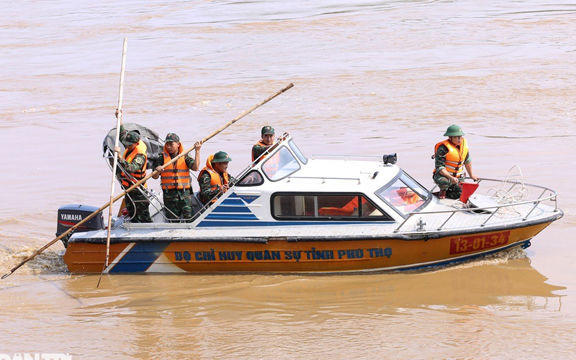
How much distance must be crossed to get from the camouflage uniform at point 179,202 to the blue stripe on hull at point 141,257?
0.44 meters

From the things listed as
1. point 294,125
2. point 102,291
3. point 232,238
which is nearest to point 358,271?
point 232,238

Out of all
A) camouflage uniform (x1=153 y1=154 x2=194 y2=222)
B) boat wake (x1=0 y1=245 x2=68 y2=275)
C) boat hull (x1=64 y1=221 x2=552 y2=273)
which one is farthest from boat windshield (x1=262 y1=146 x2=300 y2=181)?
boat wake (x1=0 y1=245 x2=68 y2=275)

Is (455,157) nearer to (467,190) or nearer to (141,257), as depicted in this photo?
(467,190)

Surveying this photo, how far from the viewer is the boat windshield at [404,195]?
34.6 feet

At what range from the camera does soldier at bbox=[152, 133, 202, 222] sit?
10859 millimetres

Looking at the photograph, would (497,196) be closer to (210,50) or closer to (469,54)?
(469,54)

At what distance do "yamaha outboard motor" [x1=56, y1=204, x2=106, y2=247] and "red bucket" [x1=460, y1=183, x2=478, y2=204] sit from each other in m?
4.92

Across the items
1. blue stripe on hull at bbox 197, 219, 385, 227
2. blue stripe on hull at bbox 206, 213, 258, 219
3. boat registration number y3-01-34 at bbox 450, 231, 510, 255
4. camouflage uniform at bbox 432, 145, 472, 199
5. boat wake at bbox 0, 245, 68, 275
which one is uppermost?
camouflage uniform at bbox 432, 145, 472, 199

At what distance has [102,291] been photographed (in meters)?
10.8

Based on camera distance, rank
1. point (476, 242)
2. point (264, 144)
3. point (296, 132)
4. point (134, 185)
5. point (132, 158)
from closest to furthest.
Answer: point (476, 242), point (134, 185), point (132, 158), point (264, 144), point (296, 132)

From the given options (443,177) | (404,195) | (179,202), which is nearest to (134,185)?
(179,202)

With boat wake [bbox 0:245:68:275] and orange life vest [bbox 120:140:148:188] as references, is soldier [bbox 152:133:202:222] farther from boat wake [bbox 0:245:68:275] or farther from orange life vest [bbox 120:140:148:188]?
boat wake [bbox 0:245:68:275]

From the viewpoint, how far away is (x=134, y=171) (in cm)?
1083

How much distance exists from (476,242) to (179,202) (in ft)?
12.8
